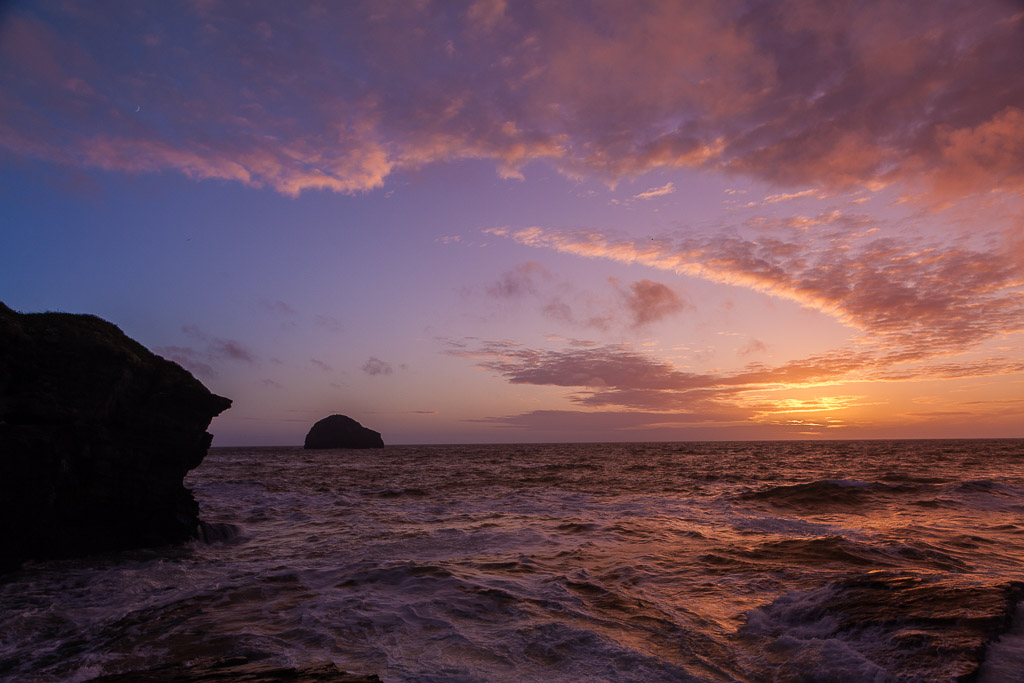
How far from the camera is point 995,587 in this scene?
8672 mm

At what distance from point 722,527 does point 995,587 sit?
811 centimetres

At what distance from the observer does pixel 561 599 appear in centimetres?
950

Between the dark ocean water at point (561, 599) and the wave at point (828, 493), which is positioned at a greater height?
the dark ocean water at point (561, 599)

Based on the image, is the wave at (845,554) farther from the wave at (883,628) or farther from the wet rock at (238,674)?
the wet rock at (238,674)

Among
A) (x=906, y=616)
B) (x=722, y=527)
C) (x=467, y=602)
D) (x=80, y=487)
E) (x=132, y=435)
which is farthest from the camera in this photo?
(x=722, y=527)

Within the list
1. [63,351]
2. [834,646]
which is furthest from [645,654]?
[63,351]

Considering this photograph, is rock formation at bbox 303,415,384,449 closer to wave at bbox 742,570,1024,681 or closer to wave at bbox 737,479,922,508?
wave at bbox 737,479,922,508

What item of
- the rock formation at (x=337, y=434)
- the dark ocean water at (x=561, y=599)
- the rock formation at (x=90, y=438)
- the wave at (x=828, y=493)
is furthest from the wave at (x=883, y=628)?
the rock formation at (x=337, y=434)

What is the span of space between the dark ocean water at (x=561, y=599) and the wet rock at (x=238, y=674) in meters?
0.73

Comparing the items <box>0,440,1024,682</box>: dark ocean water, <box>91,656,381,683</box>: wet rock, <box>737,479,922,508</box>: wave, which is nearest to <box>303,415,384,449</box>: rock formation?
<box>0,440,1024,682</box>: dark ocean water

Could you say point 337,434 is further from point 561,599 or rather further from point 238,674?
point 238,674

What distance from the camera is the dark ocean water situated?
22.0ft

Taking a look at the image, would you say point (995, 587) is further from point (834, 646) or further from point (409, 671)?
point (409, 671)

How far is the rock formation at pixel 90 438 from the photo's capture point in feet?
39.4
